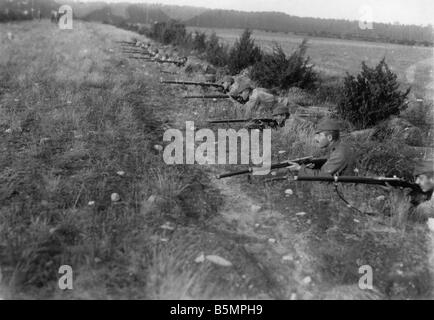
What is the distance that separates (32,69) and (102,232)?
8.99 m

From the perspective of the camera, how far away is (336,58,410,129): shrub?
814 cm

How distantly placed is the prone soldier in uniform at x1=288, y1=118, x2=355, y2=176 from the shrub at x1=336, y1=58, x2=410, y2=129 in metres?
3.63

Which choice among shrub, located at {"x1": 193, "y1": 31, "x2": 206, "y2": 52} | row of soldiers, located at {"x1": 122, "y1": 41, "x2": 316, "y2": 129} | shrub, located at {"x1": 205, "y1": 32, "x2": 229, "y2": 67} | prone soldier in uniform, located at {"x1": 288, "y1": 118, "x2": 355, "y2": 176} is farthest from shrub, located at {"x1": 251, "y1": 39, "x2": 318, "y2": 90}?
shrub, located at {"x1": 193, "y1": 31, "x2": 206, "y2": 52}

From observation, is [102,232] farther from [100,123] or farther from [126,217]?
[100,123]

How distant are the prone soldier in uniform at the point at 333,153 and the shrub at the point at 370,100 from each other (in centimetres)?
363

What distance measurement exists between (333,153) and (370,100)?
159 inches

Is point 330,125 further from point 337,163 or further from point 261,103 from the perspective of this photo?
point 261,103

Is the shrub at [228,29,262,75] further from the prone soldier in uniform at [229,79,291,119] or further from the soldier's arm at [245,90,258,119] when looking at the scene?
the soldier's arm at [245,90,258,119]

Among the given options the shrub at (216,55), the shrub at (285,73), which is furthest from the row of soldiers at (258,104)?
the shrub at (216,55)

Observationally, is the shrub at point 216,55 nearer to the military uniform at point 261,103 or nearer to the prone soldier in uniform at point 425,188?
the military uniform at point 261,103

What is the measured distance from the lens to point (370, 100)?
8.14 meters
